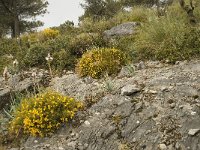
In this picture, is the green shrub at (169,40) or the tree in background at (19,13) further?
the tree in background at (19,13)

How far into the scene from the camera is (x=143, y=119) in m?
8.05

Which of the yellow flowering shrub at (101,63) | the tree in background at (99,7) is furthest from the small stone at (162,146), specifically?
the tree in background at (99,7)

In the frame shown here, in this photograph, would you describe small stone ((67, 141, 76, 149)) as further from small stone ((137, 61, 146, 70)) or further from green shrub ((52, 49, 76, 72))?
green shrub ((52, 49, 76, 72))

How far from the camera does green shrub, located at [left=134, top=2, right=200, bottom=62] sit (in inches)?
408

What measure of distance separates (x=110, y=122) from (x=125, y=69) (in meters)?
2.62

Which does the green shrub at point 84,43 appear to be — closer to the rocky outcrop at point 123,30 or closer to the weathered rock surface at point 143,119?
the rocky outcrop at point 123,30

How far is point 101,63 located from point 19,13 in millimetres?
19270

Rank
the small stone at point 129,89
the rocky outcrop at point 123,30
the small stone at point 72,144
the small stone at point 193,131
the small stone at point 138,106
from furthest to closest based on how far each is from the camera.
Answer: the rocky outcrop at point 123,30 < the small stone at point 129,89 < the small stone at point 138,106 < the small stone at point 72,144 < the small stone at point 193,131

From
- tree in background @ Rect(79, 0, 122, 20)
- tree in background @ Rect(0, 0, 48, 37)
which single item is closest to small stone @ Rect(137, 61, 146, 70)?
tree in background @ Rect(0, 0, 48, 37)

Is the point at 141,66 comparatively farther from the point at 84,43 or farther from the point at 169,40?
the point at 84,43

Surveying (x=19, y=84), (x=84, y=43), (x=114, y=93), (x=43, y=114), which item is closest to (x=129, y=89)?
(x=114, y=93)

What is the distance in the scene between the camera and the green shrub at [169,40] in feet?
34.0

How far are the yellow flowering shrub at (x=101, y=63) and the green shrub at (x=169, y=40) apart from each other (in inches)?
24.1

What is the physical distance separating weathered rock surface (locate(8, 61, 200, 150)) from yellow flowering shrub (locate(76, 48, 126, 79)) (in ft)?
3.85
